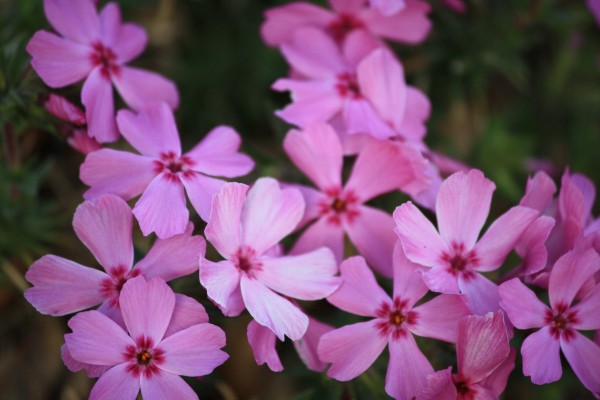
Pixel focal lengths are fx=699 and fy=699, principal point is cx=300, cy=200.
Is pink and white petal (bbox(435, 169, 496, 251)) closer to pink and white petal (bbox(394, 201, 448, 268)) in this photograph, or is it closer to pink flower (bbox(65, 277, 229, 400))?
pink and white petal (bbox(394, 201, 448, 268))

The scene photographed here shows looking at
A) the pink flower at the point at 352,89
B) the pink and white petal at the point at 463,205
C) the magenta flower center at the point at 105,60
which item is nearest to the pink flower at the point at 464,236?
the pink and white petal at the point at 463,205

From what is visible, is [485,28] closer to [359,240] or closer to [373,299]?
[359,240]

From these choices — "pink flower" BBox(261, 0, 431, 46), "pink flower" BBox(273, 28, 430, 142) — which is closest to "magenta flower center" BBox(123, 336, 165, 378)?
"pink flower" BBox(273, 28, 430, 142)

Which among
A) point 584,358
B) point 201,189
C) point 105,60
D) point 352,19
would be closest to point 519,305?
point 584,358

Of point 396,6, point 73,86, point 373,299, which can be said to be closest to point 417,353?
point 373,299

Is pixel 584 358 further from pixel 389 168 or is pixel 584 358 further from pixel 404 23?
pixel 404 23

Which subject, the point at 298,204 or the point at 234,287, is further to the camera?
the point at 298,204
